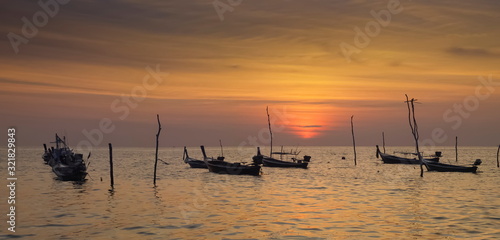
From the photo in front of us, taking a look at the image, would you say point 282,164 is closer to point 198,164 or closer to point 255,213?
point 198,164

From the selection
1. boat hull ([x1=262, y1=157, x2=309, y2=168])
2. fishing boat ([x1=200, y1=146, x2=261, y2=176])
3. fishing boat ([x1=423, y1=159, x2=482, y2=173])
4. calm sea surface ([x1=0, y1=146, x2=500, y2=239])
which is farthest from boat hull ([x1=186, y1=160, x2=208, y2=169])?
fishing boat ([x1=423, y1=159, x2=482, y2=173])

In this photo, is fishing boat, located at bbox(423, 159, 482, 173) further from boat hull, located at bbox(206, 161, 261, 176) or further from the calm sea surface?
boat hull, located at bbox(206, 161, 261, 176)

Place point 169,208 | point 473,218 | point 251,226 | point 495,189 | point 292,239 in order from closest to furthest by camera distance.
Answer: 1. point 292,239
2. point 251,226
3. point 473,218
4. point 169,208
5. point 495,189

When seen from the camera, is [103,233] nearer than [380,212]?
Yes

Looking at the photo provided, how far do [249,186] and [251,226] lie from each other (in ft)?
83.7

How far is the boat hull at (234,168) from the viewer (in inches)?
2680

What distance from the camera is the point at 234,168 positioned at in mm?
68562

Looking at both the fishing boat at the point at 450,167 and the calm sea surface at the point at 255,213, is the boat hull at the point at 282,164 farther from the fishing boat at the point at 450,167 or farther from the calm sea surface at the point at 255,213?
the calm sea surface at the point at 255,213

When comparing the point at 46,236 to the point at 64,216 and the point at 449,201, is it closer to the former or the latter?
the point at 64,216

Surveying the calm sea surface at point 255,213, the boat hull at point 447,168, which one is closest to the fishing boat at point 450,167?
the boat hull at point 447,168

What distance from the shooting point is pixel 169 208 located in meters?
34.4

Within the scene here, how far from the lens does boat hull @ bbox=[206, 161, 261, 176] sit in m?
68.1

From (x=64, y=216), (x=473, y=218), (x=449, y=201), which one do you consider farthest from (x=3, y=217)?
(x=449, y=201)

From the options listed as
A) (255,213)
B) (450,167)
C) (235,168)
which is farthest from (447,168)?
(255,213)
